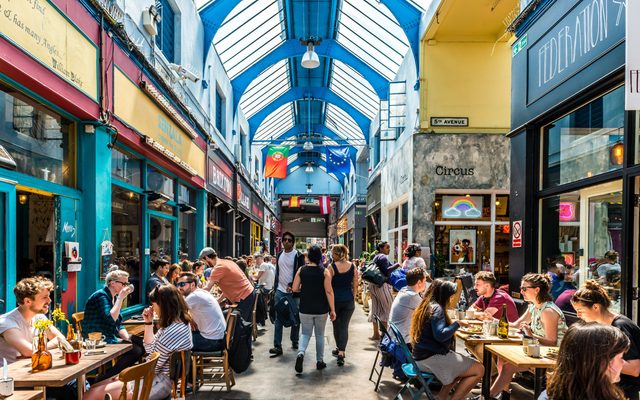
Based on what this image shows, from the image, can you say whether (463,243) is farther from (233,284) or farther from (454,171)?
(233,284)

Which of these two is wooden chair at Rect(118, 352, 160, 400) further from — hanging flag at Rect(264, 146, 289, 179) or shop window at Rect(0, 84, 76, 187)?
hanging flag at Rect(264, 146, 289, 179)

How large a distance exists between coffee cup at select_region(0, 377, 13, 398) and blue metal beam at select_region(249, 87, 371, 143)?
19.9 meters

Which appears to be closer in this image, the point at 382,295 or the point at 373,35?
the point at 382,295

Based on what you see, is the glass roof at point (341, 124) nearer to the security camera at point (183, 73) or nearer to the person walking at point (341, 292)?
the security camera at point (183, 73)

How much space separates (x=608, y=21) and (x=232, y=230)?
14242 millimetres

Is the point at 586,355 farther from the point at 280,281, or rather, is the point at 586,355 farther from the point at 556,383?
the point at 280,281

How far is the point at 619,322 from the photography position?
354 centimetres

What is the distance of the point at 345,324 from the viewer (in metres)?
6.81

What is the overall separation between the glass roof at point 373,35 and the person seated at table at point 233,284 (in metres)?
8.66

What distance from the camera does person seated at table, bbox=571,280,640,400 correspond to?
3.46 m

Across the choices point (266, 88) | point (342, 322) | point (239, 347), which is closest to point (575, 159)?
point (342, 322)

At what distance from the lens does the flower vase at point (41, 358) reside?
3.60 metres

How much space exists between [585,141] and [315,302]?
3.68 meters

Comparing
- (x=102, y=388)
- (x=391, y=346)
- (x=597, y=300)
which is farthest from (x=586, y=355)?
(x=102, y=388)
